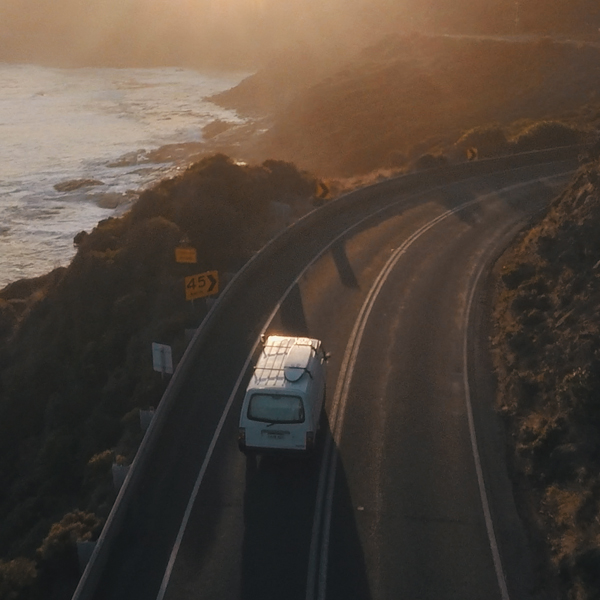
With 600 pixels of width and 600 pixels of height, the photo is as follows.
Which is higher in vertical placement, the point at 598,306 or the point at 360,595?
the point at 598,306

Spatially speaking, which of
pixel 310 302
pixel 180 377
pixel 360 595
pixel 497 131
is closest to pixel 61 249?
pixel 497 131

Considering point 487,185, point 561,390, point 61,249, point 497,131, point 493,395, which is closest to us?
point 561,390

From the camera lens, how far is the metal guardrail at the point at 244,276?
38.1 ft

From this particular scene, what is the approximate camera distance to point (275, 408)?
1298 centimetres

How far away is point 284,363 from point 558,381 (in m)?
5.90

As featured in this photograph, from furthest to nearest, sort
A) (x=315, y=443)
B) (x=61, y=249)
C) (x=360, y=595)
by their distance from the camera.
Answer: (x=61, y=249)
(x=315, y=443)
(x=360, y=595)

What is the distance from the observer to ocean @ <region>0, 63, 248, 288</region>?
54938 mm

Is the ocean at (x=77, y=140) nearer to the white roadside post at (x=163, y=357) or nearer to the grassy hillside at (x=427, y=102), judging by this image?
the grassy hillside at (x=427, y=102)

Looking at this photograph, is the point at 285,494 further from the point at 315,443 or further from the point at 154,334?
the point at 154,334

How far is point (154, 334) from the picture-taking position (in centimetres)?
2159

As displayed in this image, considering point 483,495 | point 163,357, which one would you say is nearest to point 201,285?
point 163,357

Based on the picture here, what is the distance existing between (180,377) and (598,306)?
30.8 ft

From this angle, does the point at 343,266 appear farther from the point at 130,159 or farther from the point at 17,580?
the point at 130,159

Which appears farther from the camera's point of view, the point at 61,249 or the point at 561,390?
the point at 61,249
